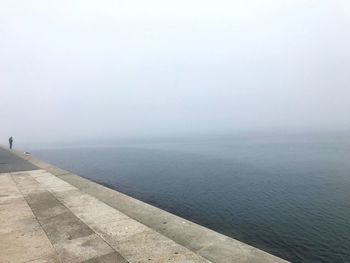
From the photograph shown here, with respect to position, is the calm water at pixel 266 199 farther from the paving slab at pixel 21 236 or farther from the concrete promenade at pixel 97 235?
the paving slab at pixel 21 236

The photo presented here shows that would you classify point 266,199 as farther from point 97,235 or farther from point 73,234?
point 73,234

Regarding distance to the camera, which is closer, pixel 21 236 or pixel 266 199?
pixel 21 236

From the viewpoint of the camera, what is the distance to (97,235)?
407 inches

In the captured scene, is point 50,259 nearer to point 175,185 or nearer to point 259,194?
point 259,194

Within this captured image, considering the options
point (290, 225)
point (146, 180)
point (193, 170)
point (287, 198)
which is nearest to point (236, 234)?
point (290, 225)

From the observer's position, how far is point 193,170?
47.8 meters

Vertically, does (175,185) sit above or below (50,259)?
below

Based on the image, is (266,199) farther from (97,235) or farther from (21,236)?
(21,236)

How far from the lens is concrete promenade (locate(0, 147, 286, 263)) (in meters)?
8.80

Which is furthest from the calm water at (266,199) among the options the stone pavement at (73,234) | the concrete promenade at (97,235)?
the stone pavement at (73,234)

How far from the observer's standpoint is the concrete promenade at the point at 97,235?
28.9ft

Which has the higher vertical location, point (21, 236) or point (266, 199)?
point (21, 236)

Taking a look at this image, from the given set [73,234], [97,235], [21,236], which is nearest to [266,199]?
[97,235]

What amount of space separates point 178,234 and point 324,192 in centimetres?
2300
